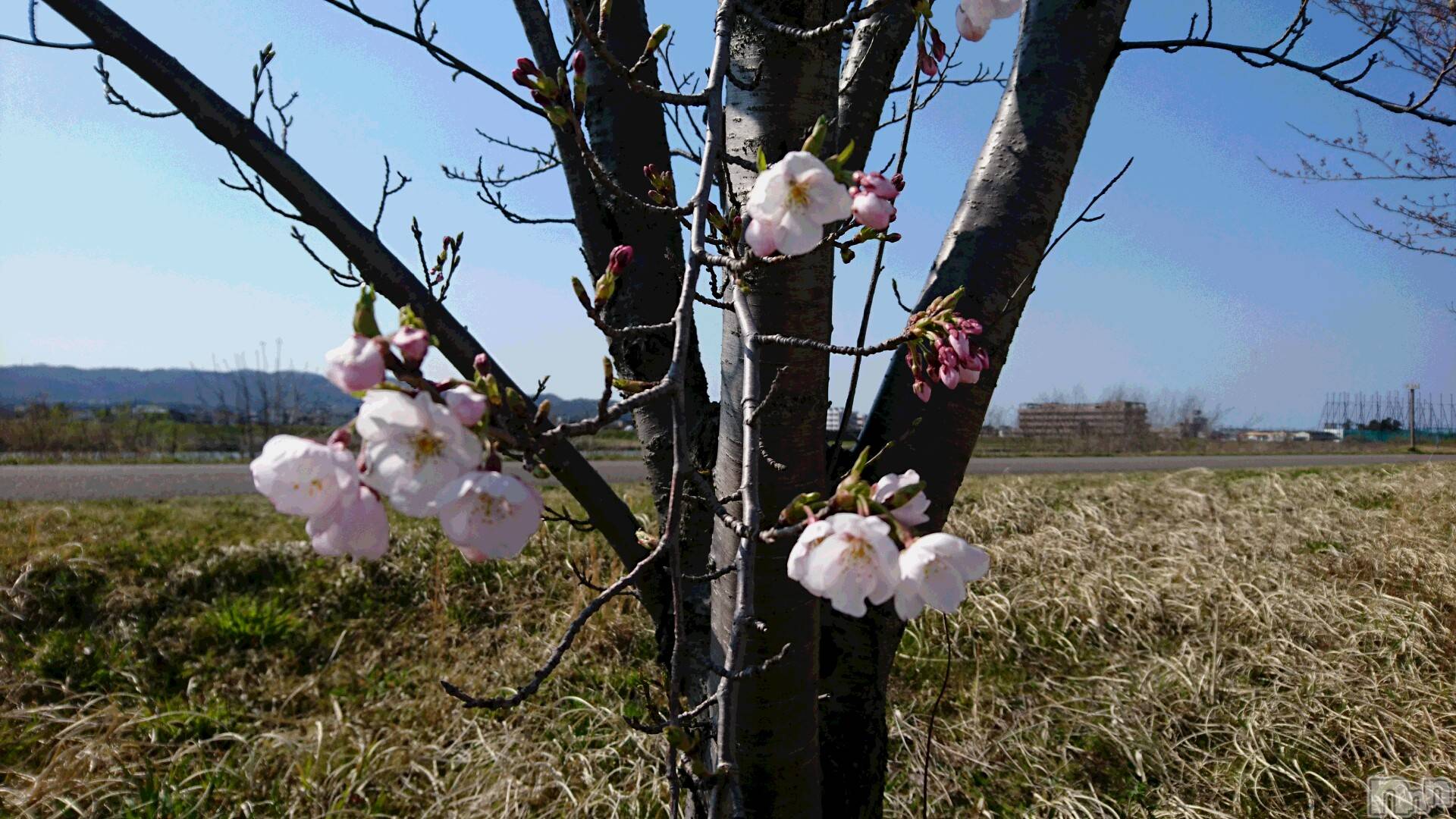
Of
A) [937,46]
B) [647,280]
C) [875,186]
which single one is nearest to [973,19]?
[937,46]

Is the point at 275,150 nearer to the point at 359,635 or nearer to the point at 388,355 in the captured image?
the point at 388,355

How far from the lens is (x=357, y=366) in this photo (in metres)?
Answer: 0.58

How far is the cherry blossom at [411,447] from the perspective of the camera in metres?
0.56

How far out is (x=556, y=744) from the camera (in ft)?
10.1

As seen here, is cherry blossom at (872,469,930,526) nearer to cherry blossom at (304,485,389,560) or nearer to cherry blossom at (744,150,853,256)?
cherry blossom at (744,150,853,256)

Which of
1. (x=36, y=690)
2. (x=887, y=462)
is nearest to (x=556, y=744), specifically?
(x=887, y=462)

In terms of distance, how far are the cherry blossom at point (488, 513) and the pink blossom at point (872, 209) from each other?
502 millimetres

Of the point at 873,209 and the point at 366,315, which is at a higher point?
the point at 873,209

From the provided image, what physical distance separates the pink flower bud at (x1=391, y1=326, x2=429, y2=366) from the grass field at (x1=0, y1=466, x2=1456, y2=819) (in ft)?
2.16

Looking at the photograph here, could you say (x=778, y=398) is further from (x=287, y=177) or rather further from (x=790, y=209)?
(x=287, y=177)

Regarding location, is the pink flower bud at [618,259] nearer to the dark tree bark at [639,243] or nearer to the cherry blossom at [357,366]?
the cherry blossom at [357,366]

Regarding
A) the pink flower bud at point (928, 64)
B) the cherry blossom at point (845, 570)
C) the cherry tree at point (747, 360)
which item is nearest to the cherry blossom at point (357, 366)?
the cherry tree at point (747, 360)

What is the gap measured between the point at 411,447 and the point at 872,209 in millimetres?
574

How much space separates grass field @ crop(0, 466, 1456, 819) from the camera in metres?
2.78
